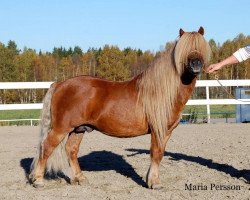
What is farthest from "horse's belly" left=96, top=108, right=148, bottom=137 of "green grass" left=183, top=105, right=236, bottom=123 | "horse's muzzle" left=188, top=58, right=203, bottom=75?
"green grass" left=183, top=105, right=236, bottom=123

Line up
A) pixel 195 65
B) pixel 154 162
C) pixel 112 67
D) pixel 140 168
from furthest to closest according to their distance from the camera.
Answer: pixel 112 67 → pixel 140 168 → pixel 154 162 → pixel 195 65

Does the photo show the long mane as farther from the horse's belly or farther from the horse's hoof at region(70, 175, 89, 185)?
the horse's hoof at region(70, 175, 89, 185)

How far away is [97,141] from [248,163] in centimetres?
426

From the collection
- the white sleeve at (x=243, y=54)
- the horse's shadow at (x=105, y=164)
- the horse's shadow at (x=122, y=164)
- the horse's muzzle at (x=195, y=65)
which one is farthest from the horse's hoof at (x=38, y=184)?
the white sleeve at (x=243, y=54)

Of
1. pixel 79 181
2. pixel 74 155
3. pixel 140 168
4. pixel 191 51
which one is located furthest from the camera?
pixel 140 168

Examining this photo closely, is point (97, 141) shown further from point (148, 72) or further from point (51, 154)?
point (148, 72)

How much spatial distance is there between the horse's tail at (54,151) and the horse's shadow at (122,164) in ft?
2.25

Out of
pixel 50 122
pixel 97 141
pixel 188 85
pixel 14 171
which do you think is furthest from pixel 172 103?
pixel 97 141

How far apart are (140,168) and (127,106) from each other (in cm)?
176

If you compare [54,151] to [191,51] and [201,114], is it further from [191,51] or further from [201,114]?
[201,114]

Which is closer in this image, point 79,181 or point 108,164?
point 79,181

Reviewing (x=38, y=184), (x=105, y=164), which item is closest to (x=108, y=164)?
(x=105, y=164)

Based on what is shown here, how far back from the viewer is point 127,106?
5.21 metres

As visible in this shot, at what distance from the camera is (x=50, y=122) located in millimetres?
5461
